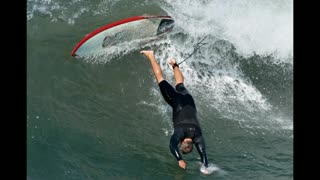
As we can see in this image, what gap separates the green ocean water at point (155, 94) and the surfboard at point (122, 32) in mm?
456

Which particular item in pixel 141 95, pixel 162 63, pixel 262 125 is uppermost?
pixel 162 63

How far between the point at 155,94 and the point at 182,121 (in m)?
2.20

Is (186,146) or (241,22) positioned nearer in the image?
(186,146)

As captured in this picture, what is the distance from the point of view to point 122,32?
Answer: 8812 mm

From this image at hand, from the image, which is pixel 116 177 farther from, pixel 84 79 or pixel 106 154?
pixel 84 79

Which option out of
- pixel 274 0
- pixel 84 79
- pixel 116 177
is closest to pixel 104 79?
pixel 84 79

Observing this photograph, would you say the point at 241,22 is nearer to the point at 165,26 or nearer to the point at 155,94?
the point at 165,26

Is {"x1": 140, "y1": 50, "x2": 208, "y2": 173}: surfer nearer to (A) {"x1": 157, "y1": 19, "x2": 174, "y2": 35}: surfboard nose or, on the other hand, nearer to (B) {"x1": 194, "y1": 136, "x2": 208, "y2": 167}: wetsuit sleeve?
(B) {"x1": 194, "y1": 136, "x2": 208, "y2": 167}: wetsuit sleeve

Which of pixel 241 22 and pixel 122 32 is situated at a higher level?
pixel 241 22

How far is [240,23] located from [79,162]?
5718 mm

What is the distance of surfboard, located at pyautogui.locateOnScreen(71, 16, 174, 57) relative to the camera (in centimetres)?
842

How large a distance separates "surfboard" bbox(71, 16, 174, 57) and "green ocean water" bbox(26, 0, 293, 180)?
46cm

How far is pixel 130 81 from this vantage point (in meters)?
9.23

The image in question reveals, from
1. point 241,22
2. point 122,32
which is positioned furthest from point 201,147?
point 241,22
